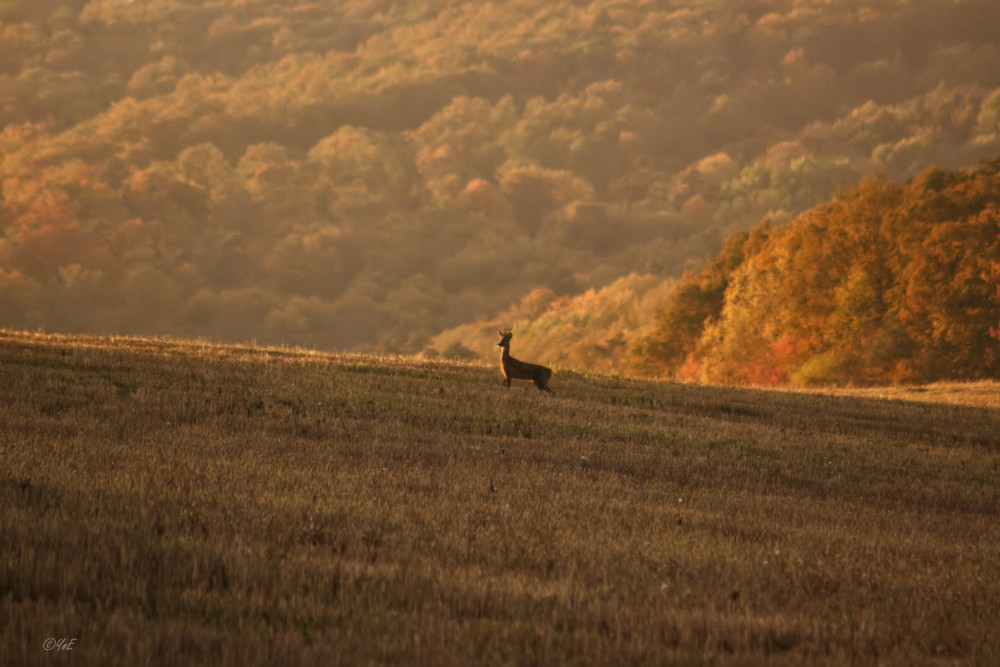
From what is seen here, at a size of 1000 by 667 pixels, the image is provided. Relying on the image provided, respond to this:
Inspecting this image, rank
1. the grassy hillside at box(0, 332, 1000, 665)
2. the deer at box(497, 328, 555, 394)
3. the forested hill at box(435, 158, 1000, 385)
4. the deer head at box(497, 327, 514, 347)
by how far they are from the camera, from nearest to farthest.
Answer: the grassy hillside at box(0, 332, 1000, 665), the deer head at box(497, 327, 514, 347), the deer at box(497, 328, 555, 394), the forested hill at box(435, 158, 1000, 385)

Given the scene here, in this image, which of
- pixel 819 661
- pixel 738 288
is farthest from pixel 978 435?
pixel 738 288

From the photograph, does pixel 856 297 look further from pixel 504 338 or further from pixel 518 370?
pixel 504 338

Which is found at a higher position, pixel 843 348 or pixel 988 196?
pixel 988 196

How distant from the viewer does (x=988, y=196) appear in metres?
64.1

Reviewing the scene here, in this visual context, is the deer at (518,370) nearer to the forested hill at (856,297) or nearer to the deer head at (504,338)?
the deer head at (504,338)

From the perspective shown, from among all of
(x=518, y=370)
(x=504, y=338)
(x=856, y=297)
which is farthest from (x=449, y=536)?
(x=856, y=297)

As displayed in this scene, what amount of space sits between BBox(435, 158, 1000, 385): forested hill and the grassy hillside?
44398 mm

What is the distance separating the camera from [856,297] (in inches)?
2596

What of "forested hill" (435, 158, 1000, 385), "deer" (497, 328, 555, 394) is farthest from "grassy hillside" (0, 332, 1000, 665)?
"forested hill" (435, 158, 1000, 385)

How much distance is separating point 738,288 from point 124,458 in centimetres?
7097

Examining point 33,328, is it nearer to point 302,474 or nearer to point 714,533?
point 302,474

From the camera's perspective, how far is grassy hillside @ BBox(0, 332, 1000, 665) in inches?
250

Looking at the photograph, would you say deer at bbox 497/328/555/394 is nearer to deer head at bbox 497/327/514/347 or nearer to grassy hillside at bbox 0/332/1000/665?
deer head at bbox 497/327/514/347

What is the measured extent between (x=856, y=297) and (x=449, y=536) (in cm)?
6169
